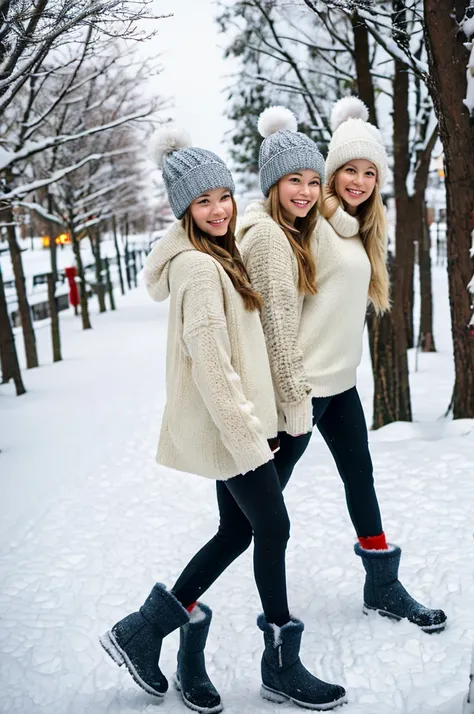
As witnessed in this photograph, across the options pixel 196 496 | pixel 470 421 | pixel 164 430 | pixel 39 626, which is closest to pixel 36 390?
pixel 196 496

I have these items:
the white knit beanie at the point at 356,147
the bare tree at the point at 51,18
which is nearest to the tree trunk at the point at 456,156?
the white knit beanie at the point at 356,147

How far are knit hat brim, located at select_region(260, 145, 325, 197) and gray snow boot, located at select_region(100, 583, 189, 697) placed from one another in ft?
5.04

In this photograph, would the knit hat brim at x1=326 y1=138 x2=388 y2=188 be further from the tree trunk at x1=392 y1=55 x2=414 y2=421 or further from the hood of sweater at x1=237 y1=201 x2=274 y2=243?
the tree trunk at x1=392 y1=55 x2=414 y2=421

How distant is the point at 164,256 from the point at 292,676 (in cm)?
149

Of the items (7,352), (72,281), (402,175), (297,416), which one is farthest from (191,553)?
(72,281)

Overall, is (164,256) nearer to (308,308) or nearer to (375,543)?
(308,308)

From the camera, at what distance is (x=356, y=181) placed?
2.88 m

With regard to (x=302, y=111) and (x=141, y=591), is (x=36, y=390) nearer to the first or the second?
(x=302, y=111)

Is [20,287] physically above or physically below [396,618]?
above

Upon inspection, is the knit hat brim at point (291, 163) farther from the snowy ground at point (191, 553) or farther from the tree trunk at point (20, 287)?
the tree trunk at point (20, 287)

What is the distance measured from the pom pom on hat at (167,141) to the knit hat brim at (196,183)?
173mm

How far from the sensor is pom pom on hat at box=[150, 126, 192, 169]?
2.50 m

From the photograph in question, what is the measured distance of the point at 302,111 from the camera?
11.7 m

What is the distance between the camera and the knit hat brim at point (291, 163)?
2.59 meters
